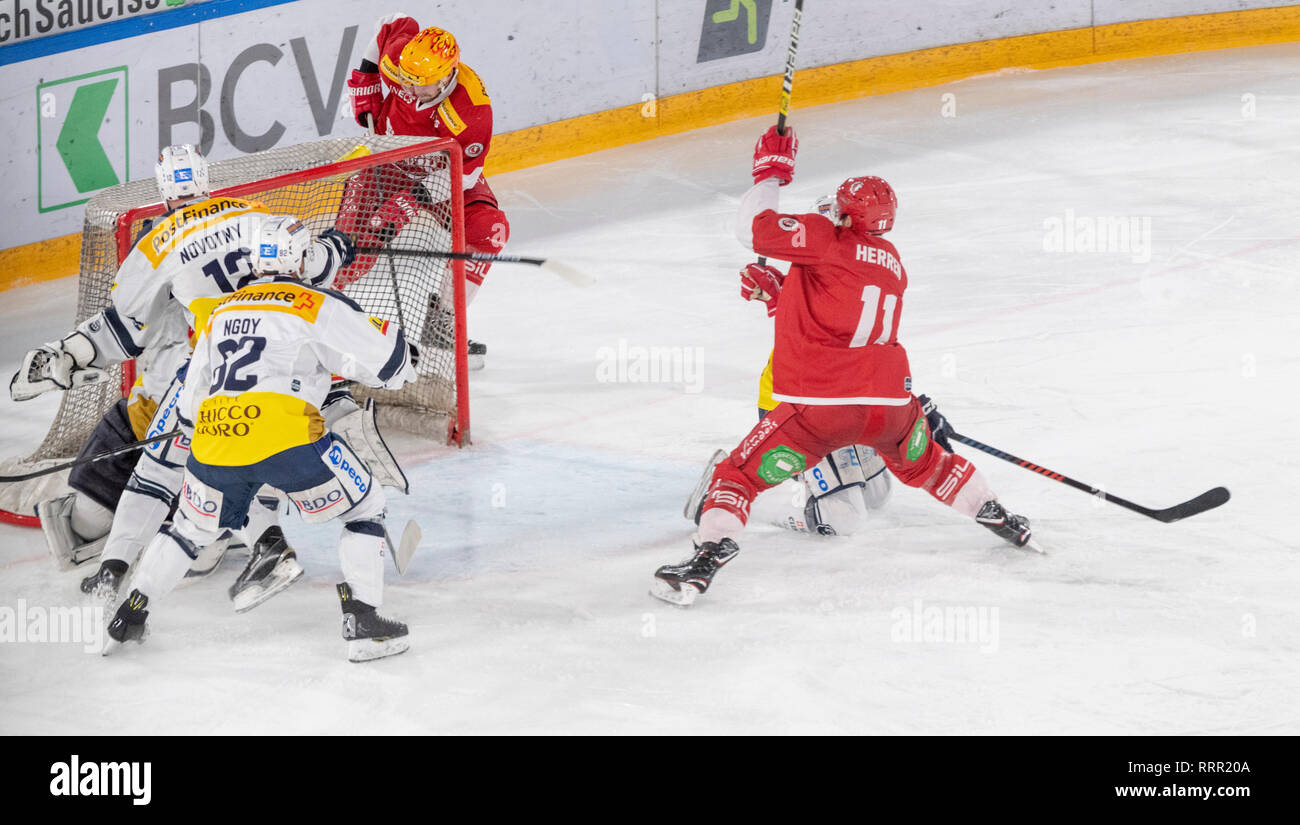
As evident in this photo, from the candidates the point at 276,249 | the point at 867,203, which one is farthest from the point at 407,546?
the point at 867,203

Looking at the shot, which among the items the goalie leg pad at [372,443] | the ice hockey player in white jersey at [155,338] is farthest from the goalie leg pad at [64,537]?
the goalie leg pad at [372,443]

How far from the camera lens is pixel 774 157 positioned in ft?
13.8

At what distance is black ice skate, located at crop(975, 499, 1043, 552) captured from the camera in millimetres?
4121

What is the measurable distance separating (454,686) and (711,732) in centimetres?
63

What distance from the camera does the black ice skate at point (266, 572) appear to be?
4047mm

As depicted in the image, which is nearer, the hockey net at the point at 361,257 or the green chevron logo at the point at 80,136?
the hockey net at the point at 361,257

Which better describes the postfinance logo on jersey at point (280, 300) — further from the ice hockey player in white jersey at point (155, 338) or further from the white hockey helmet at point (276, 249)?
the ice hockey player in white jersey at point (155, 338)

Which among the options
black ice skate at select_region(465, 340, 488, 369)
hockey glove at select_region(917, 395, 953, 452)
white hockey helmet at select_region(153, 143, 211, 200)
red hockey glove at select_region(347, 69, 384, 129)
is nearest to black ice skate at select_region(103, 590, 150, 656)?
white hockey helmet at select_region(153, 143, 211, 200)

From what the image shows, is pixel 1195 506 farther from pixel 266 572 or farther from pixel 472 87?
pixel 472 87

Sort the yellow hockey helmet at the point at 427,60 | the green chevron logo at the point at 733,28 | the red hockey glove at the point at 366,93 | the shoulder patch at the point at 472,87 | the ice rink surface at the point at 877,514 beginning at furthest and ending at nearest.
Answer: the green chevron logo at the point at 733,28 → the red hockey glove at the point at 366,93 → the shoulder patch at the point at 472,87 → the yellow hockey helmet at the point at 427,60 → the ice rink surface at the point at 877,514

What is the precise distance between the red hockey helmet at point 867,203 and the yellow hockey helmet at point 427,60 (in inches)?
89.1

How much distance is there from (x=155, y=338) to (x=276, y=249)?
2.39 ft
